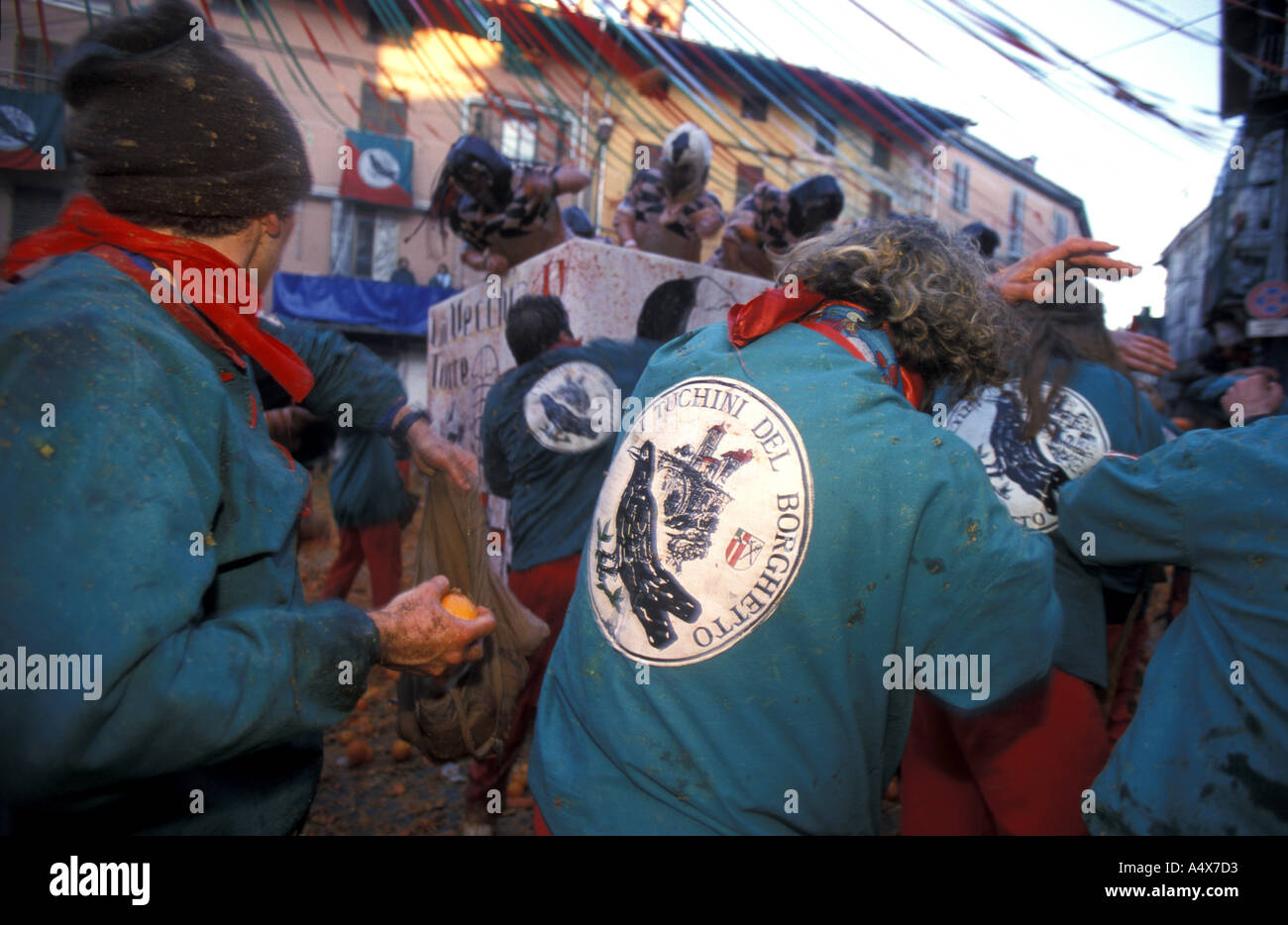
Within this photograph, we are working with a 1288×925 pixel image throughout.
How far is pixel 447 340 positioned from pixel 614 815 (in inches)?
177

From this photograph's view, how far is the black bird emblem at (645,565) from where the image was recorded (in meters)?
1.35

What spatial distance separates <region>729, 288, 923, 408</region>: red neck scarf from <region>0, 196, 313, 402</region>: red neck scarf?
90 cm

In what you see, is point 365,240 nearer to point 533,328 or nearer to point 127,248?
point 533,328

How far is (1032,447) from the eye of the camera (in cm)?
241

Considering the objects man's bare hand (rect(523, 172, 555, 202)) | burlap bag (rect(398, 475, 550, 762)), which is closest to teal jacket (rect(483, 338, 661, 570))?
burlap bag (rect(398, 475, 550, 762))

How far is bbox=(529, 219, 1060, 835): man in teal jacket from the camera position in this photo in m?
1.26

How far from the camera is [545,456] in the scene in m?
3.54

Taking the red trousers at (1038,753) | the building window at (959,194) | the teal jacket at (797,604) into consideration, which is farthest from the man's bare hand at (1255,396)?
the teal jacket at (797,604)

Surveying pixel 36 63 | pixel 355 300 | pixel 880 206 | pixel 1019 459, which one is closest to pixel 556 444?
pixel 1019 459

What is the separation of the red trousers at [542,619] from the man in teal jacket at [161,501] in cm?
177

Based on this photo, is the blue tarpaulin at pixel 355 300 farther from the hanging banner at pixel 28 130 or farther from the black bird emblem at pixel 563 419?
the hanging banner at pixel 28 130

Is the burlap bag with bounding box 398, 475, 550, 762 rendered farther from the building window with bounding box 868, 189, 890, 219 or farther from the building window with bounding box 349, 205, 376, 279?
the building window with bounding box 349, 205, 376, 279

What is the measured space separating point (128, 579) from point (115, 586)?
0.05ft
